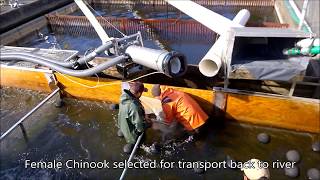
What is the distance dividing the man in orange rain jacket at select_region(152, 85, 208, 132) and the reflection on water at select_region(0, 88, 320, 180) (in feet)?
2.03

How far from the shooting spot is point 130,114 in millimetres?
5504

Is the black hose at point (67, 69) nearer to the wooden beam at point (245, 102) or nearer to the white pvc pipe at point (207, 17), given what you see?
the wooden beam at point (245, 102)

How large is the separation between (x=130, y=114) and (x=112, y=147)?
1590 mm

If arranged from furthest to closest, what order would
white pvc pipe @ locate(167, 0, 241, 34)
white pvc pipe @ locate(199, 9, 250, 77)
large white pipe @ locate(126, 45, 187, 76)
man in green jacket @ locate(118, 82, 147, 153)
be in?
white pvc pipe @ locate(167, 0, 241, 34) < white pvc pipe @ locate(199, 9, 250, 77) < man in green jacket @ locate(118, 82, 147, 153) < large white pipe @ locate(126, 45, 187, 76)

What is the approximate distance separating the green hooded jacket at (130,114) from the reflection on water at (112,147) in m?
0.91

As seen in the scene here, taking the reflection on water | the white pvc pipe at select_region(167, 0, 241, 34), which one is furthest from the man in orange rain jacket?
the white pvc pipe at select_region(167, 0, 241, 34)

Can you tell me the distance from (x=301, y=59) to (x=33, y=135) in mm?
6749

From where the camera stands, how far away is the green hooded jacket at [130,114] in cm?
546

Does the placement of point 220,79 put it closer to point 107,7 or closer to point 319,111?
point 319,111

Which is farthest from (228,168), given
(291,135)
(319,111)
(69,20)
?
(69,20)

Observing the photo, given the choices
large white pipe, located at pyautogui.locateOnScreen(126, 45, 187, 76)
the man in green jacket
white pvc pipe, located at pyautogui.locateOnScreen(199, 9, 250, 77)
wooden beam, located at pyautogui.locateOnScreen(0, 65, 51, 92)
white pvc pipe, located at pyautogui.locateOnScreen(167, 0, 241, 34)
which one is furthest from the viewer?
wooden beam, located at pyautogui.locateOnScreen(0, 65, 51, 92)

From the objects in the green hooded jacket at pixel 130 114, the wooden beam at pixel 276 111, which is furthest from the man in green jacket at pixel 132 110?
the wooden beam at pixel 276 111

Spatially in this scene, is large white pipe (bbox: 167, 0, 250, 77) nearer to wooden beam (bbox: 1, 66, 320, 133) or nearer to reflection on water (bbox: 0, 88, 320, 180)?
wooden beam (bbox: 1, 66, 320, 133)

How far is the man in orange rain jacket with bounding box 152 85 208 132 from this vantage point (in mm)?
6141
